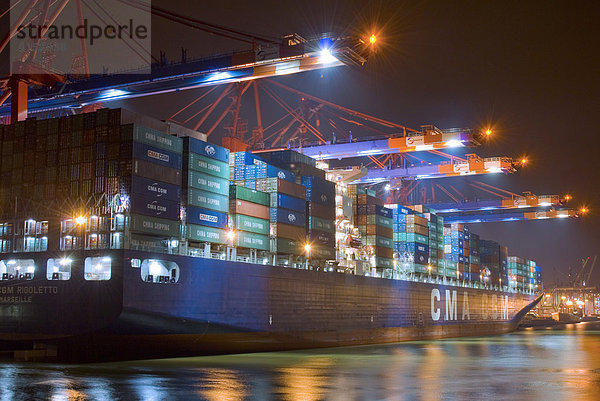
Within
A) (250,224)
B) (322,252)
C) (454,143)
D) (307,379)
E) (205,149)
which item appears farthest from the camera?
(454,143)

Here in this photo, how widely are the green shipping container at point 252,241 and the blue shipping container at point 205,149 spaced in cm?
381

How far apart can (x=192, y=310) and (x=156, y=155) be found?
22.3 ft

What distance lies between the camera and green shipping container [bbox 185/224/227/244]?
2848 centimetres

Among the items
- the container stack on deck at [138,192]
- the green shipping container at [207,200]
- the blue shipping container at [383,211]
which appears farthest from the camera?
the blue shipping container at [383,211]

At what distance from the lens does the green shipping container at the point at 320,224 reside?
38.3 metres

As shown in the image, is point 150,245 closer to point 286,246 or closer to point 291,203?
point 286,246

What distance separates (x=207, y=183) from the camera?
2970cm

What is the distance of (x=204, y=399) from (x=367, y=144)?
113 ft

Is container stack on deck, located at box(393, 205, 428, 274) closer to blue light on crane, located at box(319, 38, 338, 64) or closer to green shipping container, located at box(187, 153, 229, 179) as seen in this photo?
blue light on crane, located at box(319, 38, 338, 64)

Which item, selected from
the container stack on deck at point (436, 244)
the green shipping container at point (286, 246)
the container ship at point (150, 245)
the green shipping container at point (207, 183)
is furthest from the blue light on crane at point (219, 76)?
the container stack on deck at point (436, 244)

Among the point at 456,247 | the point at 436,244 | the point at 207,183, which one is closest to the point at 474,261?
the point at 456,247

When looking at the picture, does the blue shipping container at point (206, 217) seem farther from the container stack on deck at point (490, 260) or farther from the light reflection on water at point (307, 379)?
the container stack on deck at point (490, 260)

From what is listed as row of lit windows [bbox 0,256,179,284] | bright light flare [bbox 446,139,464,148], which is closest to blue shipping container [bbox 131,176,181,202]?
row of lit windows [bbox 0,256,179,284]

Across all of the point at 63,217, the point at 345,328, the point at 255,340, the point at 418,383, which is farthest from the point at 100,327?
the point at 345,328
